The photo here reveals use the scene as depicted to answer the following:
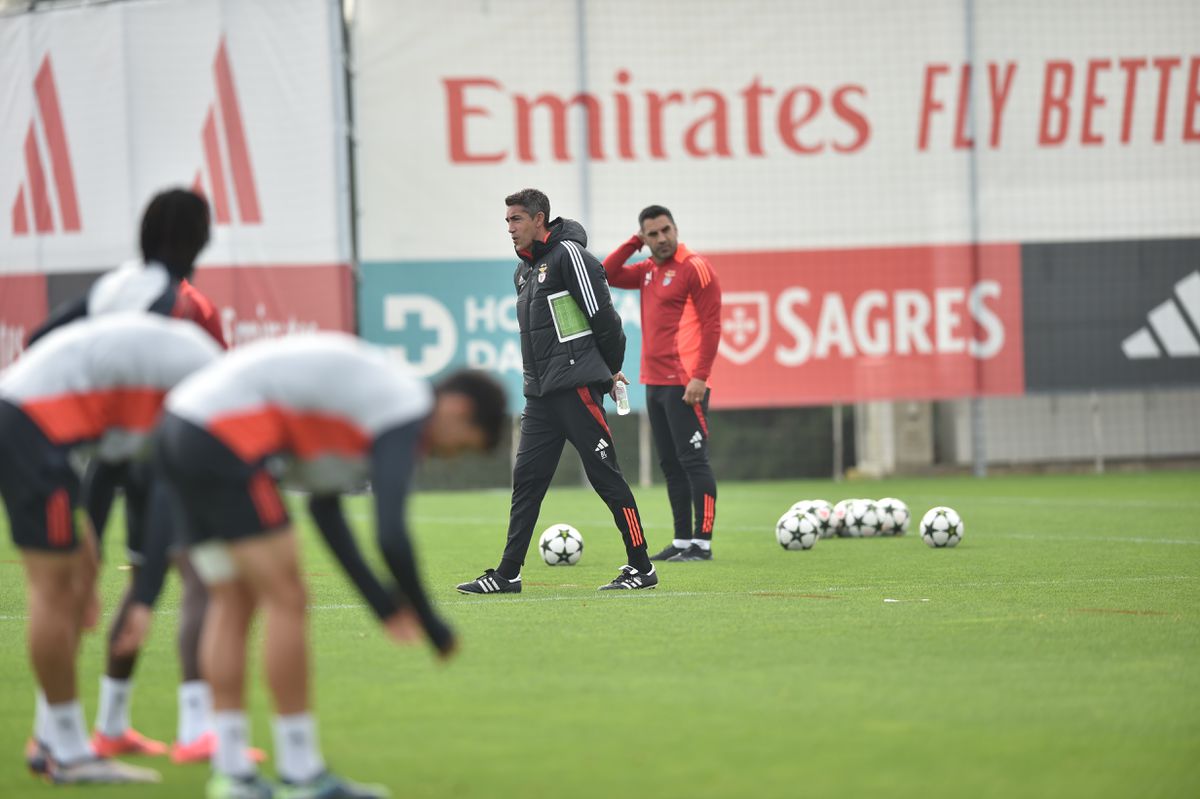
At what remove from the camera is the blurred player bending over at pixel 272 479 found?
4488 millimetres

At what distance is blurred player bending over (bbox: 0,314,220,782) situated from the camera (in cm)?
514

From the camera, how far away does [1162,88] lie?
22828 millimetres

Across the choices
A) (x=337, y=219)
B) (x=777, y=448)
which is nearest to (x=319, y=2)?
(x=337, y=219)

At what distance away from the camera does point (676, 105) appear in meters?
22.3

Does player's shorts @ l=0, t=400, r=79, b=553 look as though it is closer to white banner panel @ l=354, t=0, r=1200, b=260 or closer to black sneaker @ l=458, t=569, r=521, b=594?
black sneaker @ l=458, t=569, r=521, b=594

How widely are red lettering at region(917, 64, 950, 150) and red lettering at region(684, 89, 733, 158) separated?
8.36 feet

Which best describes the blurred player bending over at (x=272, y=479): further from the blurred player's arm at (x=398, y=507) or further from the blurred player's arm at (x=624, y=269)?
the blurred player's arm at (x=624, y=269)

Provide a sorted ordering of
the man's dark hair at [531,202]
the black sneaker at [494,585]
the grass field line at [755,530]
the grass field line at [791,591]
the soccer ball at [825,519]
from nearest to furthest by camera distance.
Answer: the grass field line at [791,591]
the man's dark hair at [531,202]
the black sneaker at [494,585]
the grass field line at [755,530]
the soccer ball at [825,519]

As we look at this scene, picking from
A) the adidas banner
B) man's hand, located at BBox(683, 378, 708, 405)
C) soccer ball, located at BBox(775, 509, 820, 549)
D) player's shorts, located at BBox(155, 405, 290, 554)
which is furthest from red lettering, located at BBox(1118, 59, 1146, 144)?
player's shorts, located at BBox(155, 405, 290, 554)

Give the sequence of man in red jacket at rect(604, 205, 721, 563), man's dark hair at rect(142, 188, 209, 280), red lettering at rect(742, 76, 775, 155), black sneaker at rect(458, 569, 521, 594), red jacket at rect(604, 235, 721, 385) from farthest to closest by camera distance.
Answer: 1. red lettering at rect(742, 76, 775, 155)
2. red jacket at rect(604, 235, 721, 385)
3. man in red jacket at rect(604, 205, 721, 563)
4. black sneaker at rect(458, 569, 521, 594)
5. man's dark hair at rect(142, 188, 209, 280)

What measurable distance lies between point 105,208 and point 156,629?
1472 cm

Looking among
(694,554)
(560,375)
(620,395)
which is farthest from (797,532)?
(560,375)

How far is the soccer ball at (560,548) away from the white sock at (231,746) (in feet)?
23.2

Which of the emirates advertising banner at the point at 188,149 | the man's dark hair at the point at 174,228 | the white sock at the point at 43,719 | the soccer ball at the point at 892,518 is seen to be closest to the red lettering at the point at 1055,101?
the emirates advertising banner at the point at 188,149
